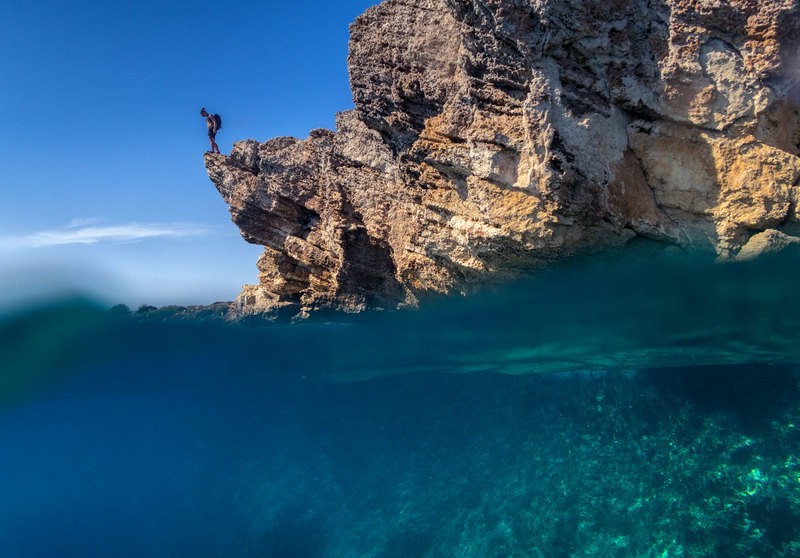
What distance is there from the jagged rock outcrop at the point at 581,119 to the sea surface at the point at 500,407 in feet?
4.86

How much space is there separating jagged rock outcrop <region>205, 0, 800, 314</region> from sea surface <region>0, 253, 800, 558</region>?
1.48 metres

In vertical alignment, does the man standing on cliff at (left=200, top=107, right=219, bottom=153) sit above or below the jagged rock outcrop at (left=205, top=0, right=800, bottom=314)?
above

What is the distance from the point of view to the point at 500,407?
938 inches

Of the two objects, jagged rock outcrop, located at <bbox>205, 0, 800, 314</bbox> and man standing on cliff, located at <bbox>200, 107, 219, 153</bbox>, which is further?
man standing on cliff, located at <bbox>200, 107, 219, 153</bbox>

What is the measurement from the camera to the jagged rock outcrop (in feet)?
16.8

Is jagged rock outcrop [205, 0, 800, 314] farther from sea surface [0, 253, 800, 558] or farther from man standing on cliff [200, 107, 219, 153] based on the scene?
man standing on cliff [200, 107, 219, 153]

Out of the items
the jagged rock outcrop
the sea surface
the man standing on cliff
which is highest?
the man standing on cliff

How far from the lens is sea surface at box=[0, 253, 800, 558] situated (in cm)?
1032

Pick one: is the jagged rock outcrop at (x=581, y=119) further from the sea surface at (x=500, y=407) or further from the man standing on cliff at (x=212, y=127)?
the man standing on cliff at (x=212, y=127)

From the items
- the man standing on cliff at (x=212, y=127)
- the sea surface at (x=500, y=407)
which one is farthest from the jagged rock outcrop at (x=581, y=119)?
the man standing on cliff at (x=212, y=127)

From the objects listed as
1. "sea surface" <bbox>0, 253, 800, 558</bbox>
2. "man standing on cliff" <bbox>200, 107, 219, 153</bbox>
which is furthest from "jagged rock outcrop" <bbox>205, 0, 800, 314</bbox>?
"man standing on cliff" <bbox>200, 107, 219, 153</bbox>

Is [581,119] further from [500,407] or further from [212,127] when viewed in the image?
[500,407]

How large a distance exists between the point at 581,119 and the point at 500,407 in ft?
67.7

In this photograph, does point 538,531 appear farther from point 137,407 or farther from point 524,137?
point 137,407
